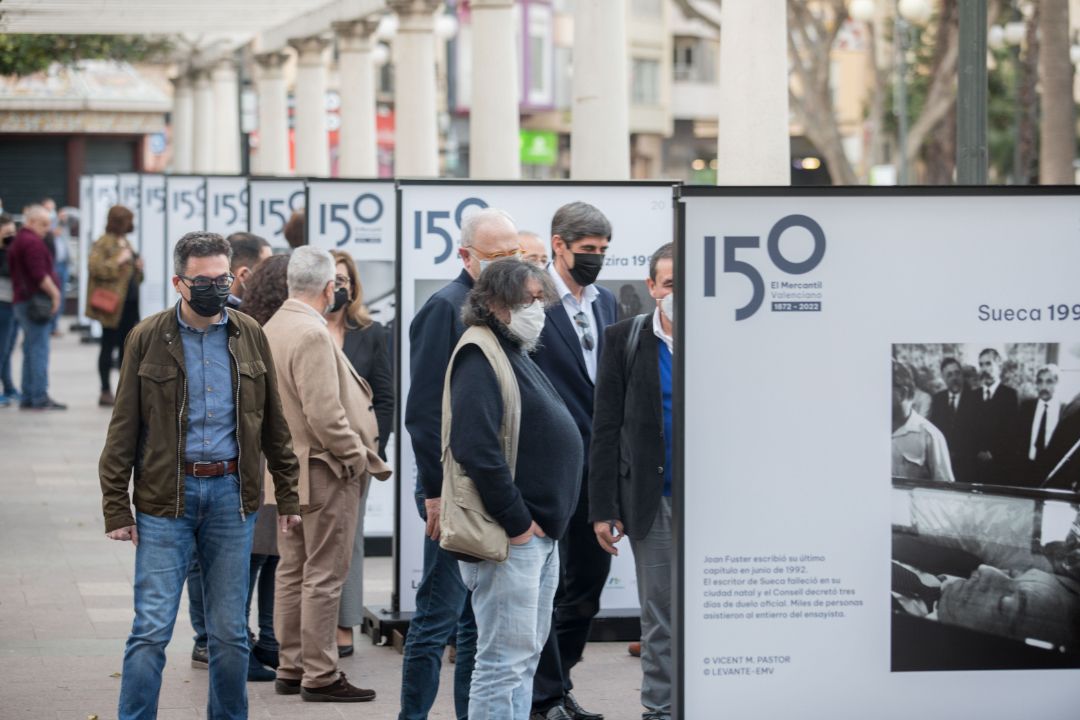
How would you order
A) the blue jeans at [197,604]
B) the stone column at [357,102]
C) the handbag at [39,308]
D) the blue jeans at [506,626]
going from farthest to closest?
1. the stone column at [357,102]
2. the handbag at [39,308]
3. the blue jeans at [197,604]
4. the blue jeans at [506,626]

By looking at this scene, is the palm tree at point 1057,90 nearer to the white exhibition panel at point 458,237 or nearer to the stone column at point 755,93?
the stone column at point 755,93

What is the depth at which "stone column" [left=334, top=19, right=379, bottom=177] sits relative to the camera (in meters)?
26.6

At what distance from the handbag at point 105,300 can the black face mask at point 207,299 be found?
1416 centimetres

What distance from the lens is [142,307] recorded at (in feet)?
76.8

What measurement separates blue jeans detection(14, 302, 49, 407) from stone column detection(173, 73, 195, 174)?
2139cm

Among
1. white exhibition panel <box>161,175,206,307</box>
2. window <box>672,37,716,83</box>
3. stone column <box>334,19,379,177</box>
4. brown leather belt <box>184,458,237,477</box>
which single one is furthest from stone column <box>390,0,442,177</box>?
window <box>672,37,716,83</box>

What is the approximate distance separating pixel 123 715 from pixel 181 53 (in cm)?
3525

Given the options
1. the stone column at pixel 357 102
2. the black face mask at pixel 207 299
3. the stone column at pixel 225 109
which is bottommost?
the black face mask at pixel 207 299

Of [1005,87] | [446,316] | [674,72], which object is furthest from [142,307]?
[674,72]

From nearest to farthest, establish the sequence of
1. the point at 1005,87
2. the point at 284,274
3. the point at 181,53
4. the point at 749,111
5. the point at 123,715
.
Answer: the point at 123,715
the point at 284,274
the point at 749,111
the point at 181,53
the point at 1005,87

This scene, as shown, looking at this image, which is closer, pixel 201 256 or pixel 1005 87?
pixel 201 256

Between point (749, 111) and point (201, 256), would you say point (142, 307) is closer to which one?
point (749, 111)

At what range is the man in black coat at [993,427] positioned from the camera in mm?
5758

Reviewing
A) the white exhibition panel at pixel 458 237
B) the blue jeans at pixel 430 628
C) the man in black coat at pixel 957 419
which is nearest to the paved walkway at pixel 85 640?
the white exhibition panel at pixel 458 237
